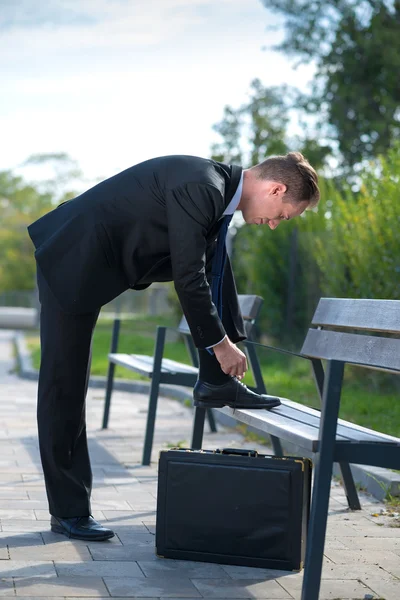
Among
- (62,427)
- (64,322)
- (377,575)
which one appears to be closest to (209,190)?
(64,322)

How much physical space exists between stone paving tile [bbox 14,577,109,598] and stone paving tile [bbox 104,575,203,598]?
47mm

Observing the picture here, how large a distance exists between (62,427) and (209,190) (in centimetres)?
128

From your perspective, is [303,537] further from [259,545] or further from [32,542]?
[32,542]

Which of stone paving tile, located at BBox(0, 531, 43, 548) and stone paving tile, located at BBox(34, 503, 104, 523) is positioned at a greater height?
stone paving tile, located at BBox(0, 531, 43, 548)

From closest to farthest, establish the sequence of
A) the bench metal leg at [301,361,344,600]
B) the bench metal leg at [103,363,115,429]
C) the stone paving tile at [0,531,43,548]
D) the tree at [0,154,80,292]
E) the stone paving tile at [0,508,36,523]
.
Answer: the bench metal leg at [301,361,344,600] < the stone paving tile at [0,531,43,548] < the stone paving tile at [0,508,36,523] < the bench metal leg at [103,363,115,429] < the tree at [0,154,80,292]

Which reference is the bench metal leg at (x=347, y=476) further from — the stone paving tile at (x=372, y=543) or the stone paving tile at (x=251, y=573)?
the stone paving tile at (x=251, y=573)

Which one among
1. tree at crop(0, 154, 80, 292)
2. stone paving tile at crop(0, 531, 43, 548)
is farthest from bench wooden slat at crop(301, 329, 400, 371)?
tree at crop(0, 154, 80, 292)

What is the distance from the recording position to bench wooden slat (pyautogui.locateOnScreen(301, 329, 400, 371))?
4.32 m

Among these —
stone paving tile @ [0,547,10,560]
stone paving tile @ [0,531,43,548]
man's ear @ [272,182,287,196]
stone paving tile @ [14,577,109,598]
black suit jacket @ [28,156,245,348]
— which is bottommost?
stone paving tile @ [0,531,43,548]

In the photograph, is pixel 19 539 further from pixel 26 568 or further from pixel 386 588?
pixel 386 588

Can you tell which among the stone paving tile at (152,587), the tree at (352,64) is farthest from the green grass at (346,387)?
the tree at (352,64)

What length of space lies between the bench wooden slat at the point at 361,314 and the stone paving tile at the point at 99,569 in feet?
4.97

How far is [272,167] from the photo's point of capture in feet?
13.0

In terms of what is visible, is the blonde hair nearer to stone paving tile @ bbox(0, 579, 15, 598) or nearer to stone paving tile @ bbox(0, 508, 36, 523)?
stone paving tile @ bbox(0, 579, 15, 598)
